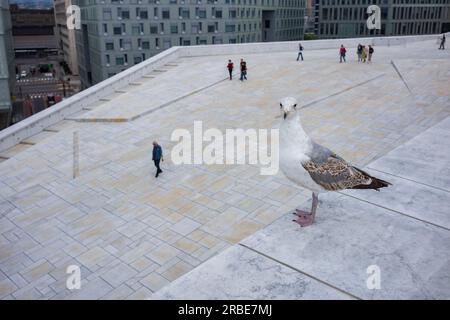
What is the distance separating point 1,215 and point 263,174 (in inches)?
336

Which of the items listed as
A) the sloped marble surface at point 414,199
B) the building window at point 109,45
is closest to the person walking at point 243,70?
the sloped marble surface at point 414,199

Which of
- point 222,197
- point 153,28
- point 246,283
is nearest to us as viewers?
point 246,283

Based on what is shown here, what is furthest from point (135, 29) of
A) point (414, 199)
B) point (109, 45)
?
point (414, 199)

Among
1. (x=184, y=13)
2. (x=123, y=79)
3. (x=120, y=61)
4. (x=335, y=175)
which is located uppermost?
(x=184, y=13)

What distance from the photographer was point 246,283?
200 inches

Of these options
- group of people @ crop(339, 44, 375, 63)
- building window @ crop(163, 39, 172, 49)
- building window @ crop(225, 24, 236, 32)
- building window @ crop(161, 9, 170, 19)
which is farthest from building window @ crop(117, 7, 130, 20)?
group of people @ crop(339, 44, 375, 63)

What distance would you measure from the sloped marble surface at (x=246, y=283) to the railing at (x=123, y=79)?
16616 mm

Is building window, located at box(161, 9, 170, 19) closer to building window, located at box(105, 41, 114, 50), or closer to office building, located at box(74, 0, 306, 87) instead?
office building, located at box(74, 0, 306, 87)

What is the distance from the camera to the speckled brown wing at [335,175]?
657cm

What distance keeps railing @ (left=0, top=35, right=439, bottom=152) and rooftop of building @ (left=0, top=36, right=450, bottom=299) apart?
11 centimetres

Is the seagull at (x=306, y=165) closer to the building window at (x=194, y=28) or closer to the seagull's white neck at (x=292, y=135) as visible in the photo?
the seagull's white neck at (x=292, y=135)

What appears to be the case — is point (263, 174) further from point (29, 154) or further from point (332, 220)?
point (29, 154)

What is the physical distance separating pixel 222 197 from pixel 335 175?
5.78m

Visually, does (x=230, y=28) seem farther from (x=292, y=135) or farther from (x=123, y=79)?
(x=292, y=135)
